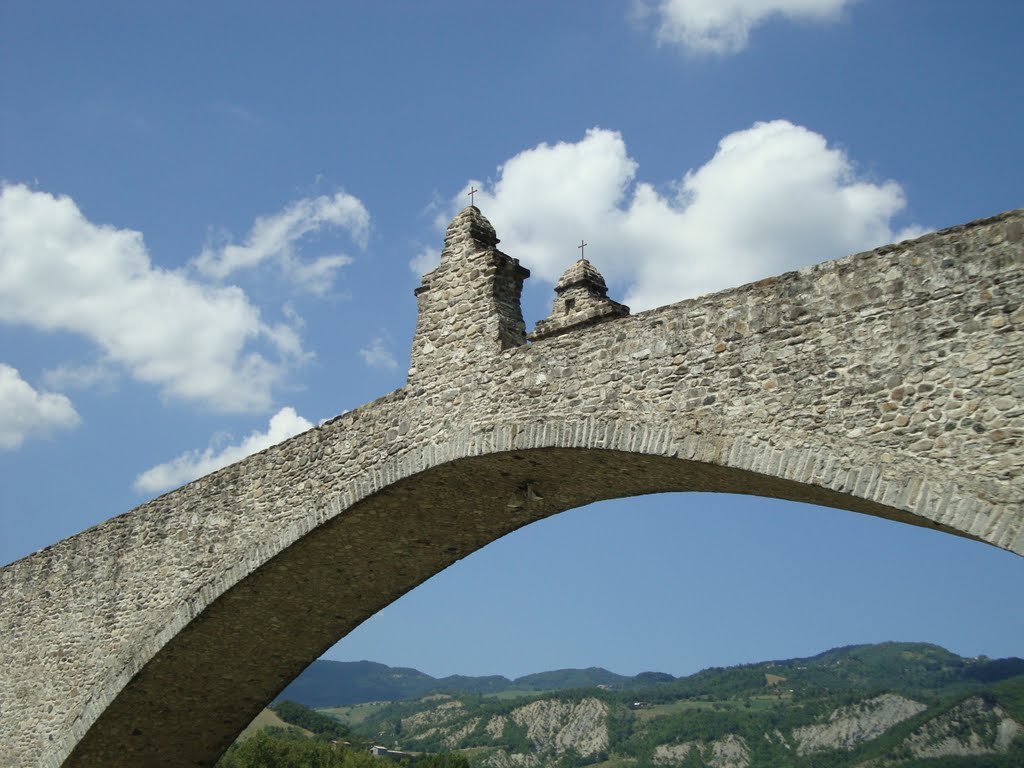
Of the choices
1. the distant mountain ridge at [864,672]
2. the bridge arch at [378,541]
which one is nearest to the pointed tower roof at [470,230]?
the bridge arch at [378,541]

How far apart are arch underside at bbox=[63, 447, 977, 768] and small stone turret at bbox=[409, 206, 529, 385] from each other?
1.00m

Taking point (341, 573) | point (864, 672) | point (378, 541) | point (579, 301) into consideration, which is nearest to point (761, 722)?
point (864, 672)

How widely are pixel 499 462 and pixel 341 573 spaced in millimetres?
2968

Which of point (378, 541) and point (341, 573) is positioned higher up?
point (378, 541)

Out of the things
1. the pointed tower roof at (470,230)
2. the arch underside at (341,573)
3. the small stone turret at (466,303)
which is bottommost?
the arch underside at (341,573)

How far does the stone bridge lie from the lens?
680cm

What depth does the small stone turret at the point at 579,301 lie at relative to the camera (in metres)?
10.7

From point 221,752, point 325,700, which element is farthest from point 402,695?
point 221,752

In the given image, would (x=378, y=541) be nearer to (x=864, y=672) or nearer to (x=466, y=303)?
(x=466, y=303)

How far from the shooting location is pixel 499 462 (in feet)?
31.6

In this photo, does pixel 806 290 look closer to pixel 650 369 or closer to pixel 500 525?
pixel 650 369

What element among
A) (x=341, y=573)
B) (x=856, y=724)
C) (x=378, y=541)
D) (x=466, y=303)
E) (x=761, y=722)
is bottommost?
(x=341, y=573)

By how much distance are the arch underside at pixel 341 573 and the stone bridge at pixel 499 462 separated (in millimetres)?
33

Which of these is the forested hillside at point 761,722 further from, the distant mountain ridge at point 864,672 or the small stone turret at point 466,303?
the small stone turret at point 466,303
